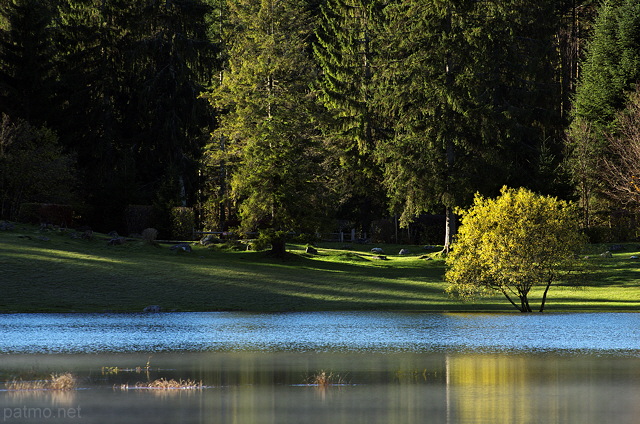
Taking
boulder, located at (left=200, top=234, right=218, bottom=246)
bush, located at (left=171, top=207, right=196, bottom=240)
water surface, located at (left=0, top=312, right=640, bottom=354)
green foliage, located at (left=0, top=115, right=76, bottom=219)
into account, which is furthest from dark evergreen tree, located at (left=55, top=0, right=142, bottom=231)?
water surface, located at (left=0, top=312, right=640, bottom=354)

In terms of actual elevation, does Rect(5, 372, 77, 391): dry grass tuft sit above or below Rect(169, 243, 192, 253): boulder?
below

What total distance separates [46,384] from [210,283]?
74.2ft

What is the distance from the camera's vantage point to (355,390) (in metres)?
14.9

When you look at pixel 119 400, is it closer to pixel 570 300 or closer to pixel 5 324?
pixel 5 324

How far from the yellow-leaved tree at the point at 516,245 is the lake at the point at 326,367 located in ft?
8.42

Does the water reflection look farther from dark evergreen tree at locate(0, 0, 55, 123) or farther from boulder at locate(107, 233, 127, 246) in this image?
dark evergreen tree at locate(0, 0, 55, 123)

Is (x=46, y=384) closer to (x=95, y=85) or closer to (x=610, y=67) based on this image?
(x=95, y=85)

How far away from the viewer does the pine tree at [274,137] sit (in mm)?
49188

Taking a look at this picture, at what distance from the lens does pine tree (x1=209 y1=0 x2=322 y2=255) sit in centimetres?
4919

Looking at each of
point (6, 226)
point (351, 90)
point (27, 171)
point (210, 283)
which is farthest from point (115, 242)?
point (351, 90)

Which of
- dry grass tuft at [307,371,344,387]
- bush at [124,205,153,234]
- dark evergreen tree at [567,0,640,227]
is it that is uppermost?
dark evergreen tree at [567,0,640,227]

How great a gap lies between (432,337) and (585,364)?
602 cm

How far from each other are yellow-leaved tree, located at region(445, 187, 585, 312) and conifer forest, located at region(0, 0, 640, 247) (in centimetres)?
1848

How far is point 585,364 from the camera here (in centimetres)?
1866
